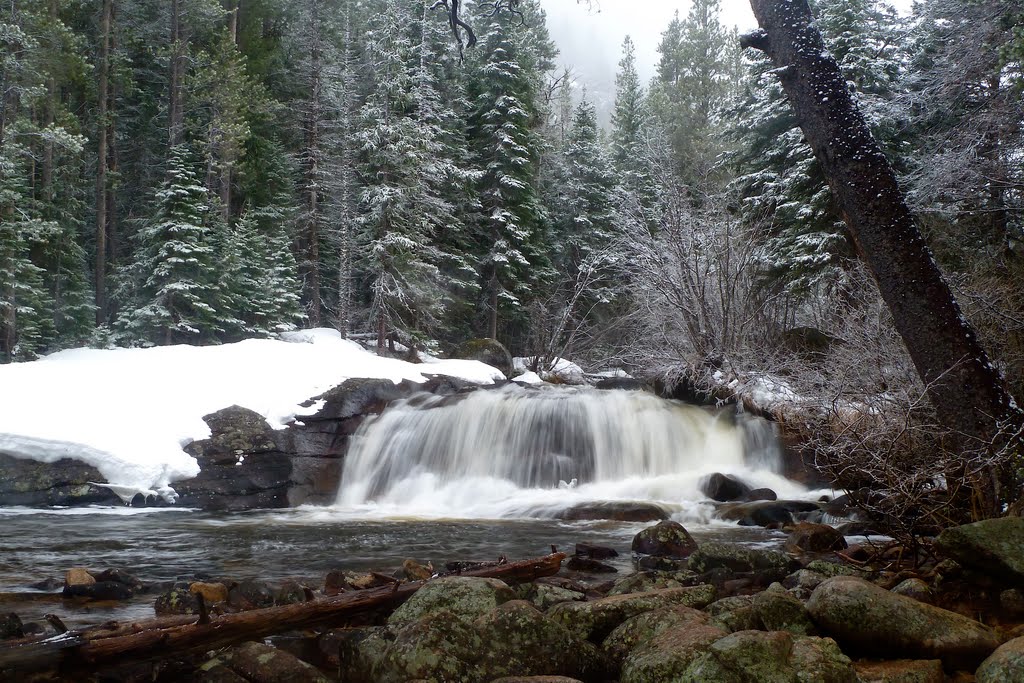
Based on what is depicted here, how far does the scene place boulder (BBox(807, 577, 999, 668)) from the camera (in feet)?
11.0

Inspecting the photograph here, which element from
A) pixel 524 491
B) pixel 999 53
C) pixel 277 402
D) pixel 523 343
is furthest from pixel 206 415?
pixel 523 343

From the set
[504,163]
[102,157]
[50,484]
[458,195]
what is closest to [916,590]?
[50,484]

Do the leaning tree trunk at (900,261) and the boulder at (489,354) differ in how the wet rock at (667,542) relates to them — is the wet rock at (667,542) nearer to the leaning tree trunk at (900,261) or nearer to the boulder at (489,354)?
the leaning tree trunk at (900,261)

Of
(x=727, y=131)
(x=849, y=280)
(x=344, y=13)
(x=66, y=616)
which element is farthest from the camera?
(x=344, y=13)

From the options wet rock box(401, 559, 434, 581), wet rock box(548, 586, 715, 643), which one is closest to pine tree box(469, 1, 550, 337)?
wet rock box(401, 559, 434, 581)

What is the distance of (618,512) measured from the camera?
374 inches

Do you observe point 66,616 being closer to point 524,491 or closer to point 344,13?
point 524,491

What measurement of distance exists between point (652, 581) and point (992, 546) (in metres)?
2.11

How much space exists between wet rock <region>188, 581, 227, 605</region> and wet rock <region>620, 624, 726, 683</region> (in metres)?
2.96

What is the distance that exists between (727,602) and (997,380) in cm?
261

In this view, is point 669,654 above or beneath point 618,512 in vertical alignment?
above

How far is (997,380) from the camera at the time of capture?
489 cm

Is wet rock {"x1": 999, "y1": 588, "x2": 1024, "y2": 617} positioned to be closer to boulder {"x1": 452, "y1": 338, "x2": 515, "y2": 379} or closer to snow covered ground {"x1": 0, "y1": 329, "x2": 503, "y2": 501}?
snow covered ground {"x1": 0, "y1": 329, "x2": 503, "y2": 501}

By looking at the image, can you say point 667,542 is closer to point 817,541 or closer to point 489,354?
point 817,541
